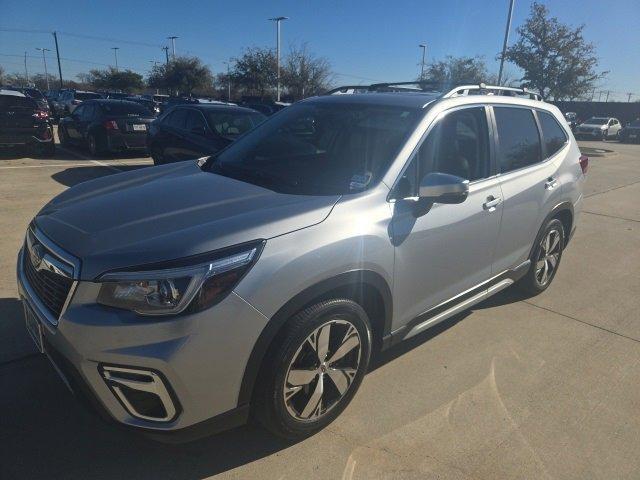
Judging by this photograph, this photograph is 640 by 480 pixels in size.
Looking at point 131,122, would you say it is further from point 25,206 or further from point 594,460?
point 594,460

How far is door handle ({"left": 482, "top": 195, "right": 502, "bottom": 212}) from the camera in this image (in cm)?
321

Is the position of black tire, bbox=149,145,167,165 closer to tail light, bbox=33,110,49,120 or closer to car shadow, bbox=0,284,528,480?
tail light, bbox=33,110,49,120

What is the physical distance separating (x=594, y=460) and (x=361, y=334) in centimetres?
135

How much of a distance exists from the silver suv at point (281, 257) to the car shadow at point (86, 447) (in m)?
0.31

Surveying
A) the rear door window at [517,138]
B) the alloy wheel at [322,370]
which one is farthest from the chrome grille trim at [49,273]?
the rear door window at [517,138]

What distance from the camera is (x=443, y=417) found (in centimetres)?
272

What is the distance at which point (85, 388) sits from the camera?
1999mm

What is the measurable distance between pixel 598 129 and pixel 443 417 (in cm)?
3450

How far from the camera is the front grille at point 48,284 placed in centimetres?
206

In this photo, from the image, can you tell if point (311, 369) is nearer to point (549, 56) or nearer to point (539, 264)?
point (539, 264)

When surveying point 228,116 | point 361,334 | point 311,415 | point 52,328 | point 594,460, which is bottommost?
point 594,460

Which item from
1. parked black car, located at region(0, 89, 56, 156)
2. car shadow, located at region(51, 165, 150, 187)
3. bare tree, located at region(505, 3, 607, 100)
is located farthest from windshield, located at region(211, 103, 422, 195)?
bare tree, located at region(505, 3, 607, 100)

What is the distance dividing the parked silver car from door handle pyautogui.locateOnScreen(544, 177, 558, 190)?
3203cm

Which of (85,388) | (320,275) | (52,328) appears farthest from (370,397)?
(52,328)
